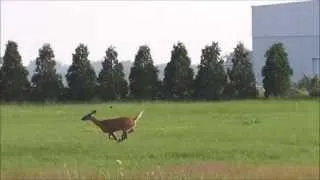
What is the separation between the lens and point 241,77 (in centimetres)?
1114

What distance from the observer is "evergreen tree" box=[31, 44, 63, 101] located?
41.9 feet

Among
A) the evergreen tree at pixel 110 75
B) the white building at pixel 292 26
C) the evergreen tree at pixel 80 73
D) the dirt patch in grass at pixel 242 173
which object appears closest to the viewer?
the evergreen tree at pixel 110 75

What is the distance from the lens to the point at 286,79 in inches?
→ 639

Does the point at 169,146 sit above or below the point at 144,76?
below

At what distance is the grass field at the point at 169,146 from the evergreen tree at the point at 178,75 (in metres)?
0.38

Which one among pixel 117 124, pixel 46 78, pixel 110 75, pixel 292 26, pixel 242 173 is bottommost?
pixel 242 173

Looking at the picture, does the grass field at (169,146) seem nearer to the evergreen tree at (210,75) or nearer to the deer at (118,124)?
the evergreen tree at (210,75)

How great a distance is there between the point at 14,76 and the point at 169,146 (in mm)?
7695

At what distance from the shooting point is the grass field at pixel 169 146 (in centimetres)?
1373

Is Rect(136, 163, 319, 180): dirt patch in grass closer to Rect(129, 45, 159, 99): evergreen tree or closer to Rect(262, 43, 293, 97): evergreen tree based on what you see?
Rect(129, 45, 159, 99): evergreen tree

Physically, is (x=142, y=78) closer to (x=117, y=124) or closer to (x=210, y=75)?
(x=210, y=75)

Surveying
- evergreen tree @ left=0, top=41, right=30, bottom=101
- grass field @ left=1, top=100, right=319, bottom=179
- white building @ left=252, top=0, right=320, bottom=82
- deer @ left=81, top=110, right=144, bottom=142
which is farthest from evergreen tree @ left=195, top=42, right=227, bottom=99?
white building @ left=252, top=0, right=320, bottom=82

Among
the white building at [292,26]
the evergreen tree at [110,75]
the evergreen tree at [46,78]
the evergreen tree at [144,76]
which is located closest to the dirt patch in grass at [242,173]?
the evergreen tree at [144,76]

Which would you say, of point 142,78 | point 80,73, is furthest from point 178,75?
point 80,73
